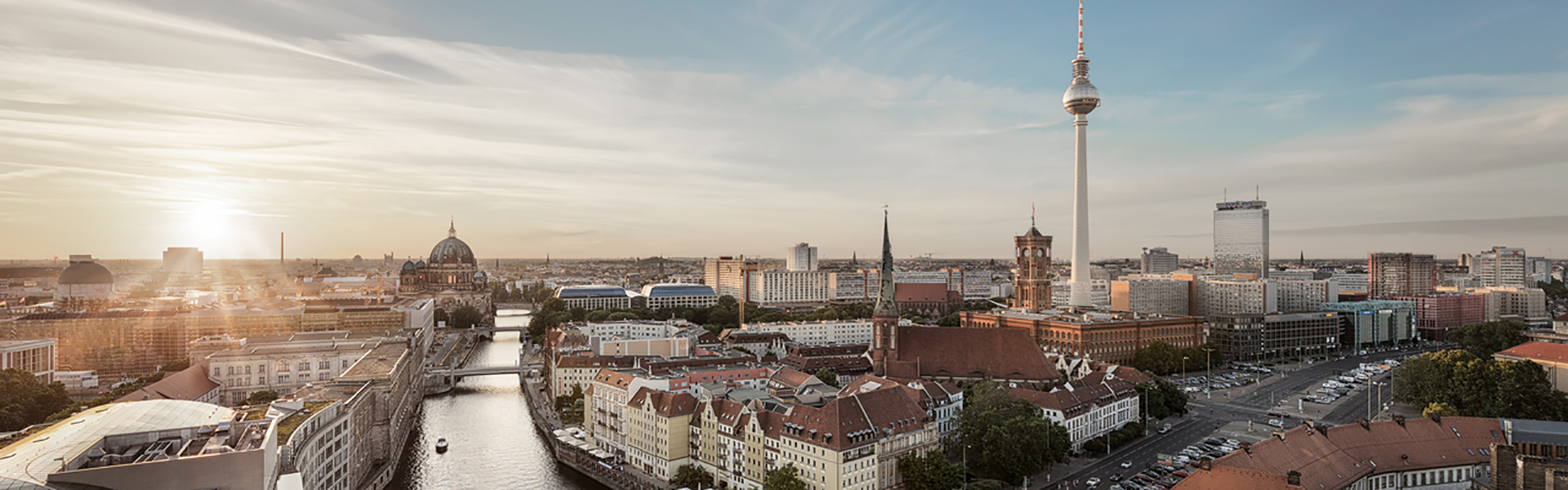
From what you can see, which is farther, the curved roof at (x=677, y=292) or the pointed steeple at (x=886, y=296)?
the curved roof at (x=677, y=292)

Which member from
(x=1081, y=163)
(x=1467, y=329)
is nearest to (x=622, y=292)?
(x=1081, y=163)

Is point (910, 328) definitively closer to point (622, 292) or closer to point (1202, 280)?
point (1202, 280)

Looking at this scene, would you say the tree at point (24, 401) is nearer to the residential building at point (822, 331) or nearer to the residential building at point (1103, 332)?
the residential building at point (822, 331)

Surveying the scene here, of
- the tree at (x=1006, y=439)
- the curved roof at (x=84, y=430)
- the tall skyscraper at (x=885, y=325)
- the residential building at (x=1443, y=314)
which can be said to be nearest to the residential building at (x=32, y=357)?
the curved roof at (x=84, y=430)

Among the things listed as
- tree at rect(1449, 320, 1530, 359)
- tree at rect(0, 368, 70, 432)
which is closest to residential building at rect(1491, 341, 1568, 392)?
tree at rect(1449, 320, 1530, 359)

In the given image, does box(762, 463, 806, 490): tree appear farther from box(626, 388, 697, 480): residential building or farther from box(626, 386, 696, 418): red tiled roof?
box(626, 386, 696, 418): red tiled roof

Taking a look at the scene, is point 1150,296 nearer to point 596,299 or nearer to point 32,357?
point 596,299
